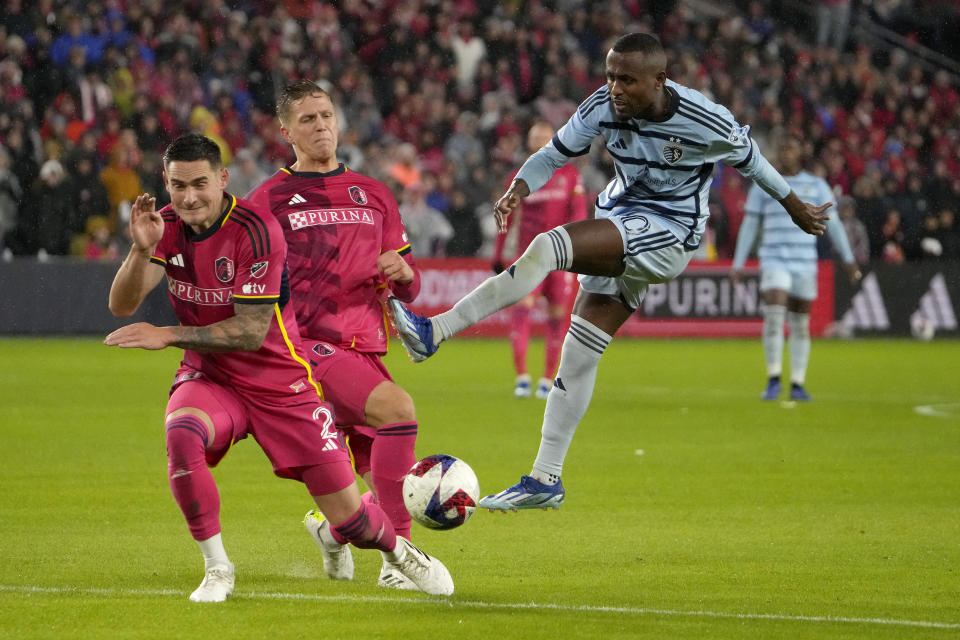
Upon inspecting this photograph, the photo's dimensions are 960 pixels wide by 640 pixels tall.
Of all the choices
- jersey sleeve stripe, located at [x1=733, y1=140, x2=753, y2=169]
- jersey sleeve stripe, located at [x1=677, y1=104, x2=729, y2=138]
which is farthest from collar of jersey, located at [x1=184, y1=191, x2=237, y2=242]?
jersey sleeve stripe, located at [x1=733, y1=140, x2=753, y2=169]

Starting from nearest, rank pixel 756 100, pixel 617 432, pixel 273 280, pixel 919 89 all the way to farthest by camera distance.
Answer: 1. pixel 273 280
2. pixel 617 432
3. pixel 756 100
4. pixel 919 89

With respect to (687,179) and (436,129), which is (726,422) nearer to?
(687,179)

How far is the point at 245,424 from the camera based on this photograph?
5664 millimetres

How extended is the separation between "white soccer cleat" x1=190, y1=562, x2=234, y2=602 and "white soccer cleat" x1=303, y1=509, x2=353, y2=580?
0.59m

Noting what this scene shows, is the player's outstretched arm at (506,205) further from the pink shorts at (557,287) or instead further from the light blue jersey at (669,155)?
the pink shorts at (557,287)

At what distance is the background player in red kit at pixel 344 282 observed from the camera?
6207 mm

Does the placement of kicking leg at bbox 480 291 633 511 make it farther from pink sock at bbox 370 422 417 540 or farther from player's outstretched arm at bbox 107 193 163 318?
player's outstretched arm at bbox 107 193 163 318

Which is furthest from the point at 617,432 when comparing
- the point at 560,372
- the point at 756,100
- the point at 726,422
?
the point at 756,100

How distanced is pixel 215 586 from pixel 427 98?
18621mm

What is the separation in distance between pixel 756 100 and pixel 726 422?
610 inches

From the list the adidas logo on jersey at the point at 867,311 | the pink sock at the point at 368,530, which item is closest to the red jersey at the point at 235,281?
the pink sock at the point at 368,530

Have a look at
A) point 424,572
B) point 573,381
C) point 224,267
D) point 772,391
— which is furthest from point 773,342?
point 224,267

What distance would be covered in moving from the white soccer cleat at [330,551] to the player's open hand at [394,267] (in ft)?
3.49

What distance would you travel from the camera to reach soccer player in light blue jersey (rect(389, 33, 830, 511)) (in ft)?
20.3
